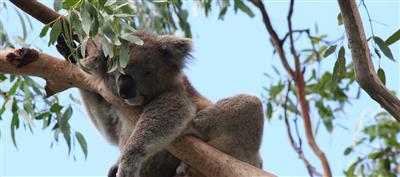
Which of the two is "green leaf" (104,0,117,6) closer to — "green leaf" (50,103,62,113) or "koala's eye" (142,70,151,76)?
"koala's eye" (142,70,151,76)

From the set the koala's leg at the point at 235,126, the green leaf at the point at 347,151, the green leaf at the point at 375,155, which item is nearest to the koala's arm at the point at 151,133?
the koala's leg at the point at 235,126

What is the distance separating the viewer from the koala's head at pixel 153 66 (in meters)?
2.95

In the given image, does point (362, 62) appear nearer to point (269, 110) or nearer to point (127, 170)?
point (127, 170)

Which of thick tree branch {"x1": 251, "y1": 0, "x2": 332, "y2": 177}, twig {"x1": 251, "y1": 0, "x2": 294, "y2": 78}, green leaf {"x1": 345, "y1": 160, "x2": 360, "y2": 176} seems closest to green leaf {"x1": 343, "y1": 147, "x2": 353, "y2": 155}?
green leaf {"x1": 345, "y1": 160, "x2": 360, "y2": 176}

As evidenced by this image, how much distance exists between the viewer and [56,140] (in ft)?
11.8

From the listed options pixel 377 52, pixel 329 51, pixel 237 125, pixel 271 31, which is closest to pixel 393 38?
pixel 377 52

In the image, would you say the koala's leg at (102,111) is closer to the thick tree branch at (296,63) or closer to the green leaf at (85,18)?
the green leaf at (85,18)

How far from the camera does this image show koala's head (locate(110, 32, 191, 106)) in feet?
9.68

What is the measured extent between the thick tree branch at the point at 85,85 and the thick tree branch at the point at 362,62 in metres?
0.68

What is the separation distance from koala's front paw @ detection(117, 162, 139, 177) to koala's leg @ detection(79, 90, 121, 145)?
459 millimetres

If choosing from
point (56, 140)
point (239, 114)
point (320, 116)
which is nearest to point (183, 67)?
point (239, 114)

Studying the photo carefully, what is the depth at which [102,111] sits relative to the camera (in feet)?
10.5

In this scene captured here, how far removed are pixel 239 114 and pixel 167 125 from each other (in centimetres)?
37

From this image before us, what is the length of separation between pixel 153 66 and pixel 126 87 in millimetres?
320
